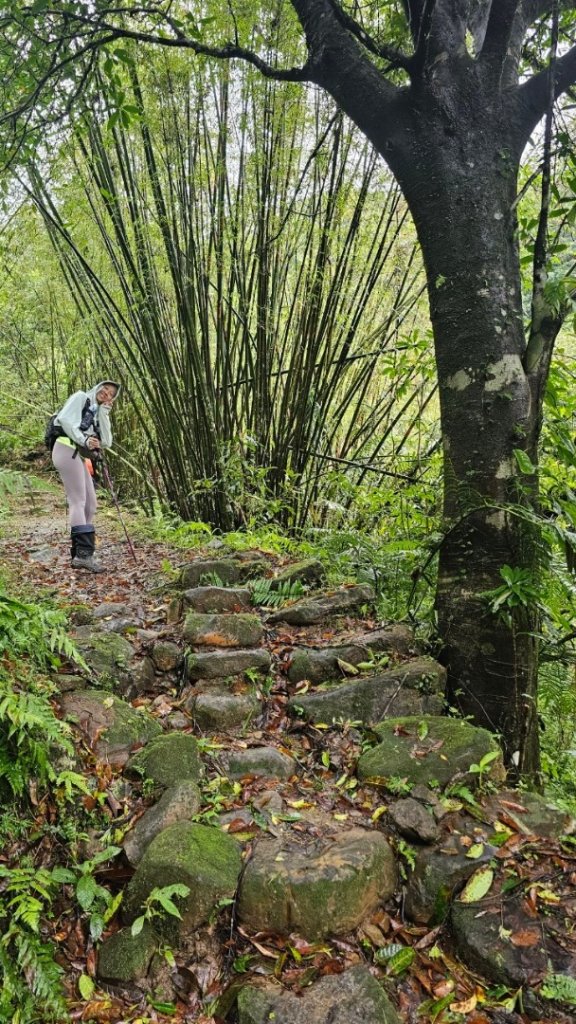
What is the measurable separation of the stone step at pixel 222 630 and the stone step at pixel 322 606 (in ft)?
0.57

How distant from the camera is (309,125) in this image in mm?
3434

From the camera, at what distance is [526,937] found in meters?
1.39

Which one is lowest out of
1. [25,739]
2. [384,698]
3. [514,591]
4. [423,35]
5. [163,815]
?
[163,815]

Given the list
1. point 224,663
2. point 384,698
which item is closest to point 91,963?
point 224,663

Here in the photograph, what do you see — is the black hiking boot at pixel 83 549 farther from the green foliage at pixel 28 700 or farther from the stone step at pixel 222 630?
the green foliage at pixel 28 700

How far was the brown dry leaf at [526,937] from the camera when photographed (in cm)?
138

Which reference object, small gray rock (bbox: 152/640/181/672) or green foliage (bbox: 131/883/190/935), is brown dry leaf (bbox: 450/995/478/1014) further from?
small gray rock (bbox: 152/640/181/672)

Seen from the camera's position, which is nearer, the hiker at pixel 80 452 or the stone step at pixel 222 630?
the stone step at pixel 222 630

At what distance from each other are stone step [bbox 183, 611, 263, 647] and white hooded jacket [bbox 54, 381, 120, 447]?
1.65 metres

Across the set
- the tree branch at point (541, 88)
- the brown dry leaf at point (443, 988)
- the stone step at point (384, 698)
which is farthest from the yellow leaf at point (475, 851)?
the tree branch at point (541, 88)

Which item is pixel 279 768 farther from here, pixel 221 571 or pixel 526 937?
pixel 221 571

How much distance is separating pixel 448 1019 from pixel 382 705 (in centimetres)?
91

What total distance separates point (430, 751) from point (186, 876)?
793mm

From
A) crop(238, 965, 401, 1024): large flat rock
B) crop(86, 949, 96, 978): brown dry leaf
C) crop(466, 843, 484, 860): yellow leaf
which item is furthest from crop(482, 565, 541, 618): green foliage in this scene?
crop(86, 949, 96, 978): brown dry leaf
